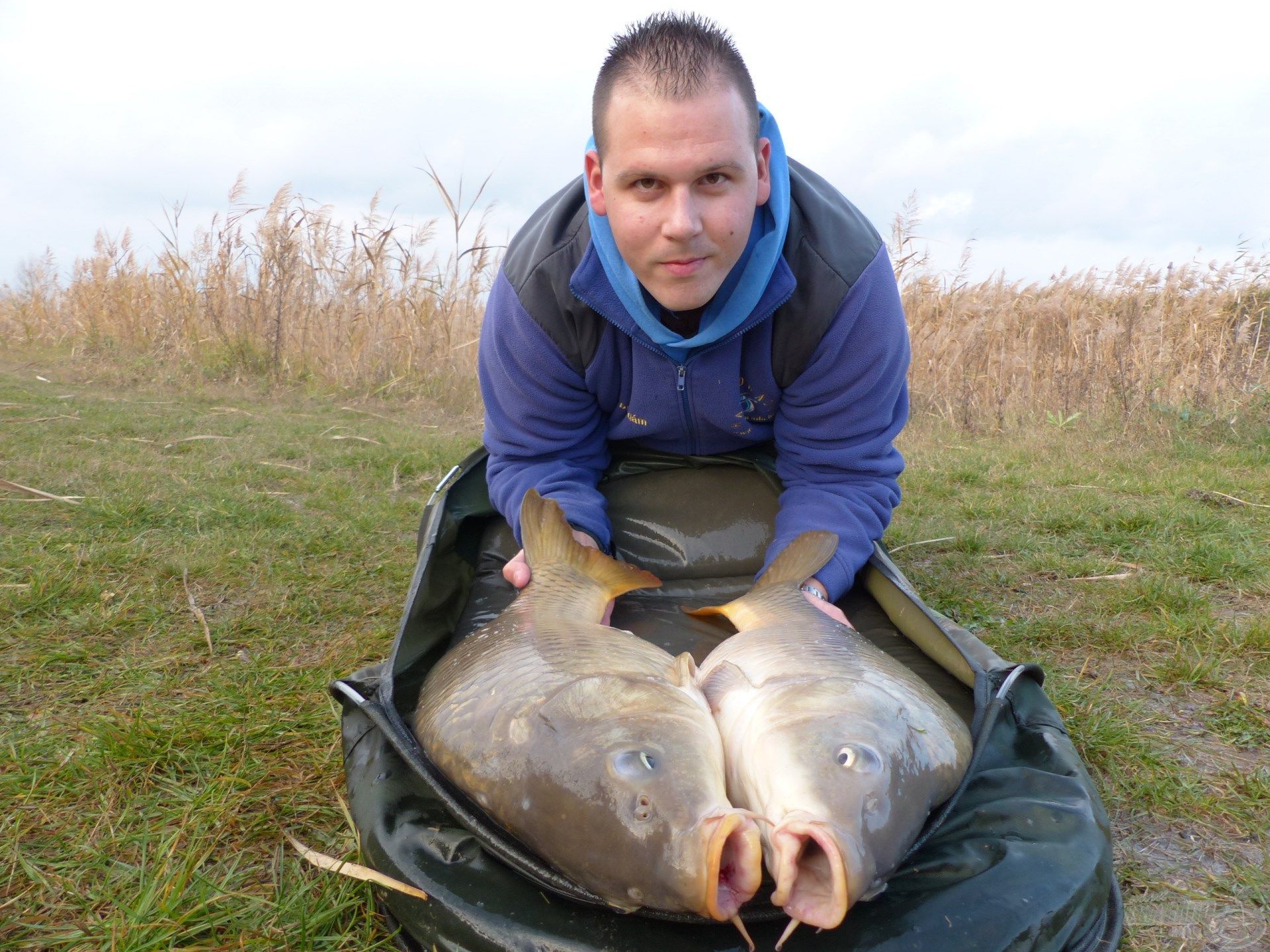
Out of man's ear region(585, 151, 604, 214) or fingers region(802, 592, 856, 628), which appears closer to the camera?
fingers region(802, 592, 856, 628)

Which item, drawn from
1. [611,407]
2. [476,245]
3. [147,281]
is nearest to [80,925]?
[611,407]

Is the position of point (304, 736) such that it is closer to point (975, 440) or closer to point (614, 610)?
point (614, 610)

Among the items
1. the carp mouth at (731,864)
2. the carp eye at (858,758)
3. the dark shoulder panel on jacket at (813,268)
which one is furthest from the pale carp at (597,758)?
the dark shoulder panel on jacket at (813,268)

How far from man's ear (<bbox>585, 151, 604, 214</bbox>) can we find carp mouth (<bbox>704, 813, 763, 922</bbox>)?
150cm

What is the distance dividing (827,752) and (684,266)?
1.17 meters

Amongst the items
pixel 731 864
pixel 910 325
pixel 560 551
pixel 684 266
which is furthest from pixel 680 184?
pixel 910 325

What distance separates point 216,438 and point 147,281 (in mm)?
3987

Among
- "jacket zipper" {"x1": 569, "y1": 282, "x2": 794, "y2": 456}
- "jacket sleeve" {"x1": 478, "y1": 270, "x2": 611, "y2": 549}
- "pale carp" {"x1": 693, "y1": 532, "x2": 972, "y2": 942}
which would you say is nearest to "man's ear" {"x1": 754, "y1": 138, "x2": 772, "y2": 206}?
"jacket zipper" {"x1": 569, "y1": 282, "x2": 794, "y2": 456}

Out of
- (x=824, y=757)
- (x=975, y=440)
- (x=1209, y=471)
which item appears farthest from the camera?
(x=975, y=440)

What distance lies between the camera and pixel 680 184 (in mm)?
1968

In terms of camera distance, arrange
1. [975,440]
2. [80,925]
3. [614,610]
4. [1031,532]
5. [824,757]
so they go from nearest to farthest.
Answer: [824,757], [80,925], [614,610], [1031,532], [975,440]

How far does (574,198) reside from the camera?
2559 mm

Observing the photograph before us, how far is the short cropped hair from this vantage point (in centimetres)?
196

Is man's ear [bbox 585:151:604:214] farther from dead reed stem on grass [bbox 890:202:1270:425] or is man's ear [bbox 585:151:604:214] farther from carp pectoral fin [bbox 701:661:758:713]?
dead reed stem on grass [bbox 890:202:1270:425]
